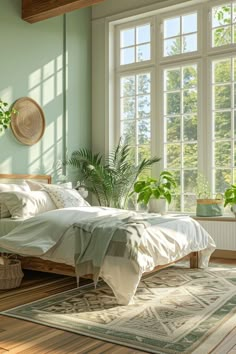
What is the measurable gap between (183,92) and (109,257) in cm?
362

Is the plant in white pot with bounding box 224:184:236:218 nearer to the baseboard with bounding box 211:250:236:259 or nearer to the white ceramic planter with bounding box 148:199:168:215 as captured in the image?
the baseboard with bounding box 211:250:236:259

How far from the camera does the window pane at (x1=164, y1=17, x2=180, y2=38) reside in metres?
6.36

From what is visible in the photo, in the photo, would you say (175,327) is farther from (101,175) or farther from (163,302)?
(101,175)

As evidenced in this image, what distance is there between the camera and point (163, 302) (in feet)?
11.2

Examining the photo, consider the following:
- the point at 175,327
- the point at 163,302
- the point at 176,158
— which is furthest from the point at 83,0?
the point at 175,327

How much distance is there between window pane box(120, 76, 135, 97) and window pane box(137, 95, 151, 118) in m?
0.20

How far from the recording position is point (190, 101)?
20.4 ft

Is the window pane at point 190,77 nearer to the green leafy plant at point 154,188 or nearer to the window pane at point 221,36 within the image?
the window pane at point 221,36

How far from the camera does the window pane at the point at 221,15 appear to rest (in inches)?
234

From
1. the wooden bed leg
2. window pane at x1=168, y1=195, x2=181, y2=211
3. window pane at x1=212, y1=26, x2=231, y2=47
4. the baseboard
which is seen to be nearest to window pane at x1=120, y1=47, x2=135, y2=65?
window pane at x1=212, y1=26, x2=231, y2=47

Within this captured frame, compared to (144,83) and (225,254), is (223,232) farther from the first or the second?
(144,83)

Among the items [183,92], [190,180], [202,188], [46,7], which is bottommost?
[202,188]

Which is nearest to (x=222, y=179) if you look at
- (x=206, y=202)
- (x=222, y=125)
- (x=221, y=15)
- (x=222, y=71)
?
(x=206, y=202)

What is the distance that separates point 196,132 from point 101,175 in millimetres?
1527
